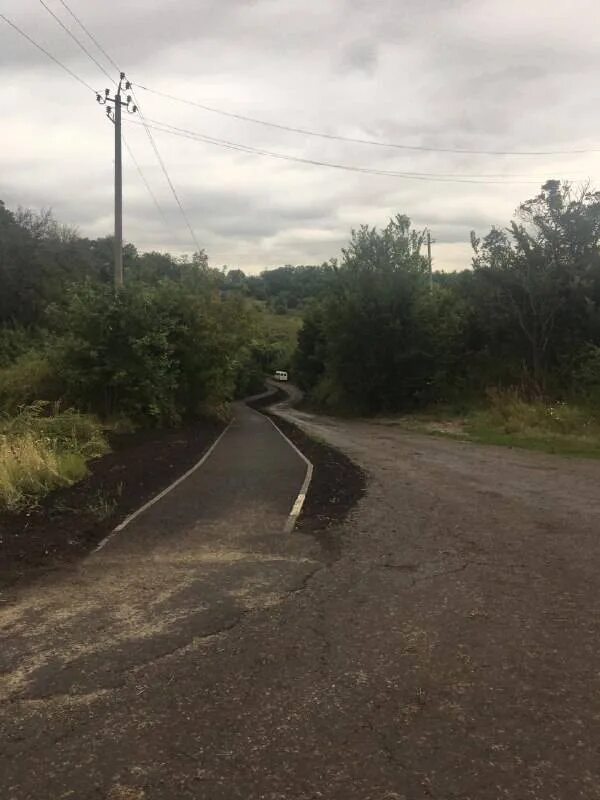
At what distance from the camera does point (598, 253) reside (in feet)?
90.2

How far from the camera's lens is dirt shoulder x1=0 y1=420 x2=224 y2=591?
7.25 meters

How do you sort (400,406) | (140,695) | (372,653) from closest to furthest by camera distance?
(140,695) → (372,653) → (400,406)

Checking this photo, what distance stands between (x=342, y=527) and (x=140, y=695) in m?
4.78

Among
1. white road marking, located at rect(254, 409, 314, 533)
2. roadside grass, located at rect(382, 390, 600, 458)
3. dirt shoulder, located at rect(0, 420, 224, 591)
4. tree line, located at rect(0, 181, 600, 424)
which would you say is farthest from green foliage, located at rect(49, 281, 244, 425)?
roadside grass, located at rect(382, 390, 600, 458)

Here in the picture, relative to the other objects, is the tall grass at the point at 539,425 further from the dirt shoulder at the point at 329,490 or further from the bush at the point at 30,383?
the bush at the point at 30,383

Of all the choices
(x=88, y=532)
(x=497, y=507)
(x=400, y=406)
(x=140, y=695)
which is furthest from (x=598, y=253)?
(x=140, y=695)

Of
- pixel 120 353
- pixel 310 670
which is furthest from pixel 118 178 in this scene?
pixel 310 670

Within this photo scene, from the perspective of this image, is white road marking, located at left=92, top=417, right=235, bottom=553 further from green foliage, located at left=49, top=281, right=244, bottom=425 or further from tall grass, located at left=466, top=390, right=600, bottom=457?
tall grass, located at left=466, top=390, right=600, bottom=457

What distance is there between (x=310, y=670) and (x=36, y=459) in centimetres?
758

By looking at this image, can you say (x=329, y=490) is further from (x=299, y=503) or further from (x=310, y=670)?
(x=310, y=670)

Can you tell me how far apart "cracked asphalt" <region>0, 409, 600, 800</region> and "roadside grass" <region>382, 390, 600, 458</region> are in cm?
1111

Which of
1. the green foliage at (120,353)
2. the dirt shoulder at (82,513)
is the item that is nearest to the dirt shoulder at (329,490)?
the dirt shoulder at (82,513)

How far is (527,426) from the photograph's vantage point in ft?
71.7

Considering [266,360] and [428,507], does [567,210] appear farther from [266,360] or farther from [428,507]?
[266,360]
